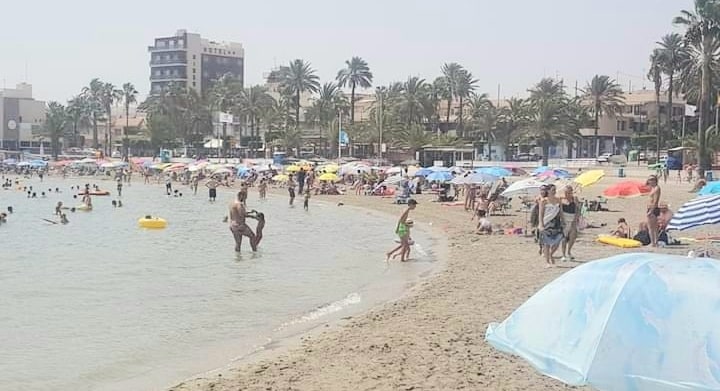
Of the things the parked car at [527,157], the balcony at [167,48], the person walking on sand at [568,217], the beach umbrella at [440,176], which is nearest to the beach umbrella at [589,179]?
the person walking on sand at [568,217]

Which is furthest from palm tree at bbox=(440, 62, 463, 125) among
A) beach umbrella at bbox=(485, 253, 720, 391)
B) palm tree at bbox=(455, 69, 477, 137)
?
beach umbrella at bbox=(485, 253, 720, 391)

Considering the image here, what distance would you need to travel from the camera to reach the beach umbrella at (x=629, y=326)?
3242 mm

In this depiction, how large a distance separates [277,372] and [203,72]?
138 m

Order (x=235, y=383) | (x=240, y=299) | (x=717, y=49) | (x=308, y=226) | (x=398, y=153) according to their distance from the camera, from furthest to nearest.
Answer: (x=398, y=153)
(x=717, y=49)
(x=308, y=226)
(x=240, y=299)
(x=235, y=383)

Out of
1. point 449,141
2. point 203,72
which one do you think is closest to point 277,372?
point 449,141

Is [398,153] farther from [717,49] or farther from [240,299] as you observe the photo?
[240,299]

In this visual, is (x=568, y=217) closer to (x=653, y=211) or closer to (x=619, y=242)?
(x=653, y=211)

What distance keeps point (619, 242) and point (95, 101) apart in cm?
12364

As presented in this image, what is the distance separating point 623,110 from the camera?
91250 millimetres

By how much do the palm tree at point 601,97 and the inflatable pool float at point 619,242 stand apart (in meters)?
64.7

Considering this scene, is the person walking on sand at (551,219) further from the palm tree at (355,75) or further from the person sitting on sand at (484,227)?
the palm tree at (355,75)

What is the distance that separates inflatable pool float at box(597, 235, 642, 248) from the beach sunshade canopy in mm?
4009

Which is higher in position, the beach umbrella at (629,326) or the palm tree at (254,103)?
the palm tree at (254,103)

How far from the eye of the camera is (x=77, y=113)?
12519 centimetres
